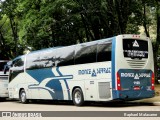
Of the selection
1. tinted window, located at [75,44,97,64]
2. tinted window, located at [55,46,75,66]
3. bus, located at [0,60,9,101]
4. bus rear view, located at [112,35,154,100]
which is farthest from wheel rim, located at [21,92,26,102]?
bus rear view, located at [112,35,154,100]

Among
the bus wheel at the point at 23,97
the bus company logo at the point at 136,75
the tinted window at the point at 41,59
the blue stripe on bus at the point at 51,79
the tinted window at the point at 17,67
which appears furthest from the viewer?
the tinted window at the point at 17,67

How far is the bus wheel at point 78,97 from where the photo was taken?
2170 cm

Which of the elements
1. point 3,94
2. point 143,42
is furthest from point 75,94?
point 3,94

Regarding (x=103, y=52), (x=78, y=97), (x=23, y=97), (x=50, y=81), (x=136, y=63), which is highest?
(x=103, y=52)

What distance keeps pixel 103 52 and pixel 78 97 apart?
10.5 feet

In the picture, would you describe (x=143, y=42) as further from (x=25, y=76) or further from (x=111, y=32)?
(x=111, y=32)

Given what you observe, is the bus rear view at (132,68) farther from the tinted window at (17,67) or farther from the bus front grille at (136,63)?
the tinted window at (17,67)

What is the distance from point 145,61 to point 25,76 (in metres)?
9.25

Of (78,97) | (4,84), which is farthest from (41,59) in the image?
(4,84)

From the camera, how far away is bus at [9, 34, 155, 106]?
19.9 metres

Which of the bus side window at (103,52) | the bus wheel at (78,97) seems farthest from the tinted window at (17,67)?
the bus side window at (103,52)

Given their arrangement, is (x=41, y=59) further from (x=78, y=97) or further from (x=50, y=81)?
(x=78, y=97)

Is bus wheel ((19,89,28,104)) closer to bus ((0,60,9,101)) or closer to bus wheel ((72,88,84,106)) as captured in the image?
bus ((0,60,9,101))

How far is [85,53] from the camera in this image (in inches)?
845
